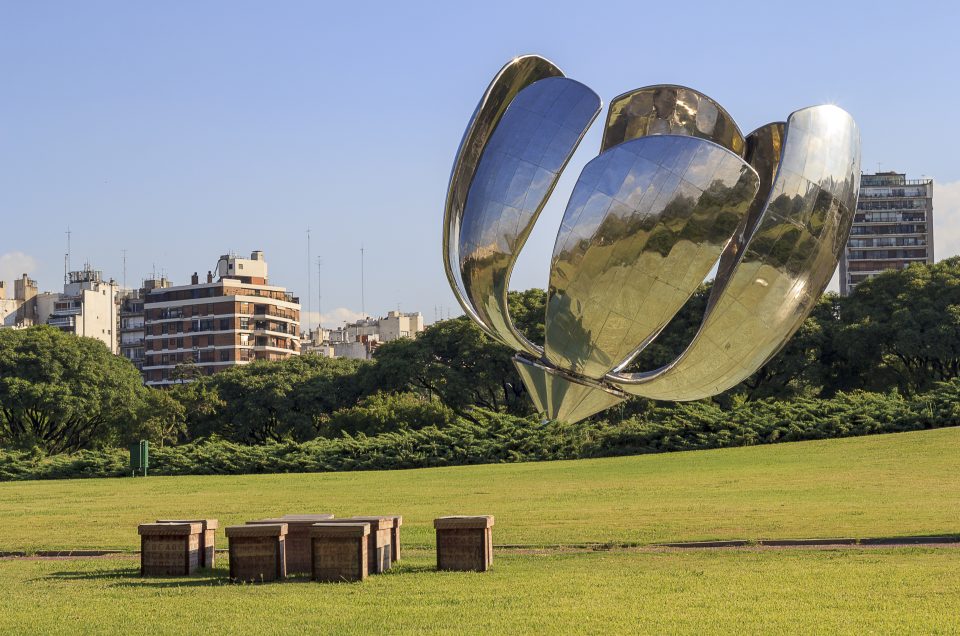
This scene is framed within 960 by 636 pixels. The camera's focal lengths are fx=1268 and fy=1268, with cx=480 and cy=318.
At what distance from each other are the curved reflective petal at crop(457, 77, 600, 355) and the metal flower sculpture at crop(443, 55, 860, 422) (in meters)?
0.01

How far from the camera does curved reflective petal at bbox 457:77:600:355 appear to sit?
1387cm

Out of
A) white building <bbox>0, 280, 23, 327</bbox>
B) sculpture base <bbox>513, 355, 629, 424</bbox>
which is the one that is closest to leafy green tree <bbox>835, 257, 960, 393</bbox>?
sculpture base <bbox>513, 355, 629, 424</bbox>

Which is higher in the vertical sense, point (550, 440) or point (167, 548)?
point (550, 440)

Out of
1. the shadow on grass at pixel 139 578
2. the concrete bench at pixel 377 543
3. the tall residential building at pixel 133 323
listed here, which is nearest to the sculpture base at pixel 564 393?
the concrete bench at pixel 377 543

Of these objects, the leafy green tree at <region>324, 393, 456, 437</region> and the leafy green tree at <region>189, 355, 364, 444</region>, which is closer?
the leafy green tree at <region>324, 393, 456, 437</region>

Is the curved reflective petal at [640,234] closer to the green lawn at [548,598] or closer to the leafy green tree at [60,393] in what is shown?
the green lawn at [548,598]

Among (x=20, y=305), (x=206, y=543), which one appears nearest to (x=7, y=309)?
(x=20, y=305)

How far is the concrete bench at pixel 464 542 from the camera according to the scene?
17.6 metres

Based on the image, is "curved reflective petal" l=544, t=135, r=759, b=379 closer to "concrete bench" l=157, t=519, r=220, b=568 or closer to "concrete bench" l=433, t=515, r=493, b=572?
"concrete bench" l=433, t=515, r=493, b=572

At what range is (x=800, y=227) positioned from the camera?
1367cm

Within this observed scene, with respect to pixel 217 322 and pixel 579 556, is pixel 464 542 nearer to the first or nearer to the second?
pixel 579 556

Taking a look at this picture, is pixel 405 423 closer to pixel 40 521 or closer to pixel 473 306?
pixel 40 521

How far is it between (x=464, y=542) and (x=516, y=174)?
6031mm

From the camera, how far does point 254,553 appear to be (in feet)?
55.5
